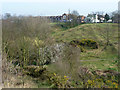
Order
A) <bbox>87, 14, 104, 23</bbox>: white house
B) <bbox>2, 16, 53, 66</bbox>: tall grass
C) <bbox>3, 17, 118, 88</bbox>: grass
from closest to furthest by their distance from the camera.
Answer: <bbox>3, 17, 118, 88</bbox>: grass → <bbox>2, 16, 53, 66</bbox>: tall grass → <bbox>87, 14, 104, 23</bbox>: white house

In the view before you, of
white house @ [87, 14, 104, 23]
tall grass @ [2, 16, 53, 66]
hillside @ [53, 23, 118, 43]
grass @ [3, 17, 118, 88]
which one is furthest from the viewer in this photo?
white house @ [87, 14, 104, 23]

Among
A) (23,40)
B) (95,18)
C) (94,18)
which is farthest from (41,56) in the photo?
(95,18)

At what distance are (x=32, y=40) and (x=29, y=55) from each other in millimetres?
1490

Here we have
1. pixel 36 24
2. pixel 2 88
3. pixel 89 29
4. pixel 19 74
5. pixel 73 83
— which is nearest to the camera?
pixel 2 88

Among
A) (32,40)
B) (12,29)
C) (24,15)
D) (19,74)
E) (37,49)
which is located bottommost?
(19,74)

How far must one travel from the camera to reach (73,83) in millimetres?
6445

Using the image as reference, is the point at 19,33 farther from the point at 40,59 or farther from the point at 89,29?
the point at 89,29

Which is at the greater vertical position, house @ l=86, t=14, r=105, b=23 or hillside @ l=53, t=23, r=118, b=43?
house @ l=86, t=14, r=105, b=23

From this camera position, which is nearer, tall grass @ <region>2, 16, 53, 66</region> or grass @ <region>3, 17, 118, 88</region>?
grass @ <region>3, 17, 118, 88</region>

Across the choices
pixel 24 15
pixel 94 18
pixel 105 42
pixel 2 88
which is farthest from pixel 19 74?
pixel 94 18

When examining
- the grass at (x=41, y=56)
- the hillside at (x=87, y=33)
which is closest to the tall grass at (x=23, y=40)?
the grass at (x=41, y=56)

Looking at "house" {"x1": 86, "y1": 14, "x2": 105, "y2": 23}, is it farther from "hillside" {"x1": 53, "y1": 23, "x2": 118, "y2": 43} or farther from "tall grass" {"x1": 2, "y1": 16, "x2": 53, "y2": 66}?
"tall grass" {"x1": 2, "y1": 16, "x2": 53, "y2": 66}

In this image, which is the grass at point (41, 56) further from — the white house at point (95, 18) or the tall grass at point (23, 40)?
the white house at point (95, 18)

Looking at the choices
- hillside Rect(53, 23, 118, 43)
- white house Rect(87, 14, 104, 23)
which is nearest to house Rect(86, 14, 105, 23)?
white house Rect(87, 14, 104, 23)
